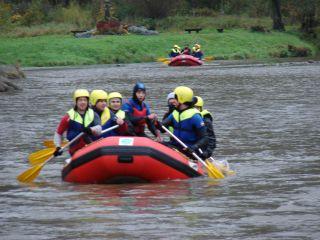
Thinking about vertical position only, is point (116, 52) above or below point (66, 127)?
below

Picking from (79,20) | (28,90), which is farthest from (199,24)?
(28,90)

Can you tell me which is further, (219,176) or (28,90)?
(28,90)

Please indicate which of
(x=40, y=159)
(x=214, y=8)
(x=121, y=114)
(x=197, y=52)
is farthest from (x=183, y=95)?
(x=214, y=8)

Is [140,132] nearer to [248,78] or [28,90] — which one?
[28,90]

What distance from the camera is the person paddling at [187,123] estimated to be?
14.5 m

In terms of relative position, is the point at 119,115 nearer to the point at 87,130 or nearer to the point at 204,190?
the point at 87,130

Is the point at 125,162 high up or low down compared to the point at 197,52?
up

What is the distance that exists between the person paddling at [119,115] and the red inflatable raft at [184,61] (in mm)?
35432

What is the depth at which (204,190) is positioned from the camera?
13.2 meters

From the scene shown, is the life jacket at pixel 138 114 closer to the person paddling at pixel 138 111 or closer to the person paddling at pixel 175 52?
the person paddling at pixel 138 111

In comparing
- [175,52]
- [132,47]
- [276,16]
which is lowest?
[276,16]

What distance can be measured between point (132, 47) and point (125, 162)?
42129 mm

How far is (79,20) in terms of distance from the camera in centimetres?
6575

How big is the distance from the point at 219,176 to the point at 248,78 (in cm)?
2452
